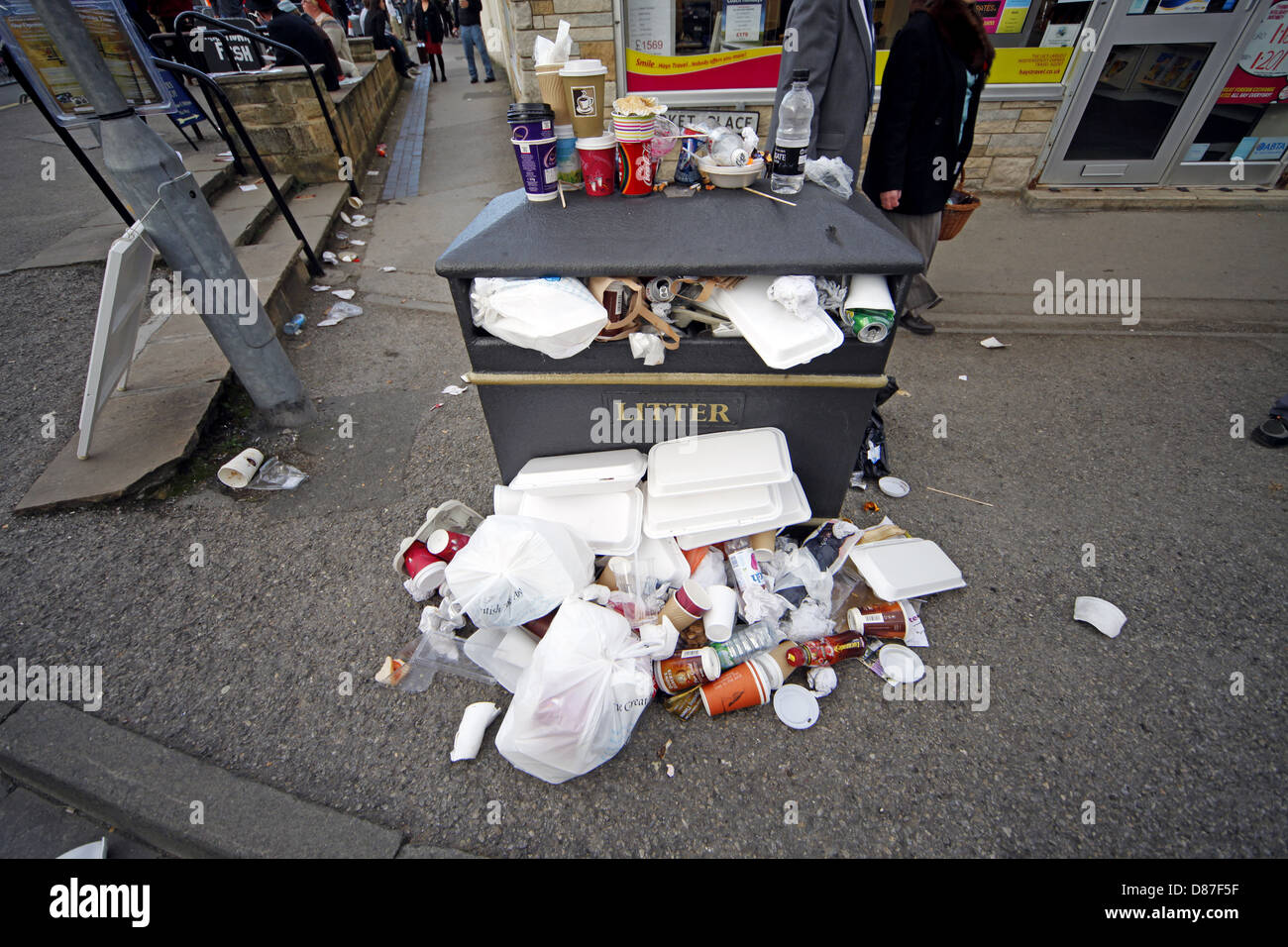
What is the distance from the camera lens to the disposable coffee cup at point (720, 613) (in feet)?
6.47

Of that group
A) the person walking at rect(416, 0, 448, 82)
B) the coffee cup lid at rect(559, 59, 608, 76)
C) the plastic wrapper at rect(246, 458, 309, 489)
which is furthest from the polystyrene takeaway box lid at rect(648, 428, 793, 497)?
the person walking at rect(416, 0, 448, 82)

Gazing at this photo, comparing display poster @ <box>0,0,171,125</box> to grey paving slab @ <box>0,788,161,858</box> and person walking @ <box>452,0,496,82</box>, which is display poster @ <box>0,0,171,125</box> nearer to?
grey paving slab @ <box>0,788,161,858</box>

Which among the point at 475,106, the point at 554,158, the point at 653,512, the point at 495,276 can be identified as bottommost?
the point at 475,106

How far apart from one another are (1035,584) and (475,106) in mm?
11493

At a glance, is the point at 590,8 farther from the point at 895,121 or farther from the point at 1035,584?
the point at 1035,584

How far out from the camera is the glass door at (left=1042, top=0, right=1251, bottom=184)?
4750 millimetres

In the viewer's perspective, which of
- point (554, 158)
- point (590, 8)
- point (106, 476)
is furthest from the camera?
point (590, 8)

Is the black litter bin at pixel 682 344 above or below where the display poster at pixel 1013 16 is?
below

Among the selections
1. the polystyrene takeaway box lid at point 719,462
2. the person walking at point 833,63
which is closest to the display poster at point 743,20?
the person walking at point 833,63

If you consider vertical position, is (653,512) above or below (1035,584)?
above

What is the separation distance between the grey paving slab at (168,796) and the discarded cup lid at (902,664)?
1.70 m

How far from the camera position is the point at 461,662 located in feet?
6.75

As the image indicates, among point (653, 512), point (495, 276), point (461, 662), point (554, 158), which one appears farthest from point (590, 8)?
point (461, 662)

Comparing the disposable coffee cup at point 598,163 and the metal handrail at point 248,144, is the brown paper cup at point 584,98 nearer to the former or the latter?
the disposable coffee cup at point 598,163
